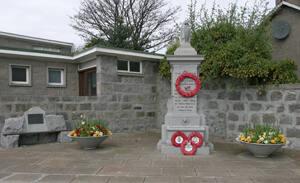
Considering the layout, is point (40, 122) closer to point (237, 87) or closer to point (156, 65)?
point (156, 65)

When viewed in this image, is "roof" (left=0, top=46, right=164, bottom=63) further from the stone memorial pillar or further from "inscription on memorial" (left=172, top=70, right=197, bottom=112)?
"inscription on memorial" (left=172, top=70, right=197, bottom=112)

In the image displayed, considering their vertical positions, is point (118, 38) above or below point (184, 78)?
above

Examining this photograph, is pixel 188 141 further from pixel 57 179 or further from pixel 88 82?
pixel 88 82

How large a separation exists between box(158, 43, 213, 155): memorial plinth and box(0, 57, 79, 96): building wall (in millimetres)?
5679

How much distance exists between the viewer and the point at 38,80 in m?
8.28

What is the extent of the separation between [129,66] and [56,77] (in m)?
3.19

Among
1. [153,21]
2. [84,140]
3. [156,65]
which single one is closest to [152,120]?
[156,65]

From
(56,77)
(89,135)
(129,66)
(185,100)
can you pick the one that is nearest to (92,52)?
(129,66)

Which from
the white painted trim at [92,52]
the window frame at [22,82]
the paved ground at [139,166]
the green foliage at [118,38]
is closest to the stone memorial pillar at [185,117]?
the paved ground at [139,166]

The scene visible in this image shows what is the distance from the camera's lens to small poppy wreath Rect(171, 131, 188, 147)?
480cm

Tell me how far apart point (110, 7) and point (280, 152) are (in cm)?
1769

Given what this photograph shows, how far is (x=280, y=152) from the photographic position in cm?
504

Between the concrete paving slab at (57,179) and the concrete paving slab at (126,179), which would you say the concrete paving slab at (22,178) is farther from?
the concrete paving slab at (126,179)

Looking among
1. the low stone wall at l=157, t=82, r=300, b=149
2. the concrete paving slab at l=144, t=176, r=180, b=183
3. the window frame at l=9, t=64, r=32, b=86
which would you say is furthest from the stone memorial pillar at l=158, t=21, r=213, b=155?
the window frame at l=9, t=64, r=32, b=86
